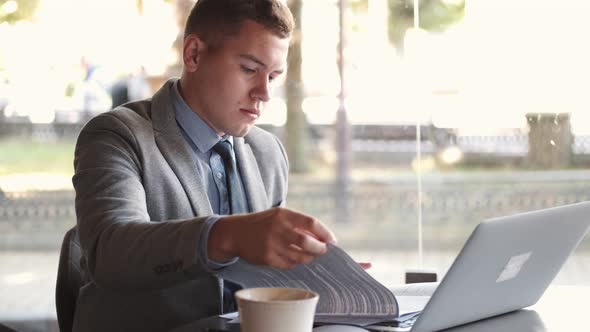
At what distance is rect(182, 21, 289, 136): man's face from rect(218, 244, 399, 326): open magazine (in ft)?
1.58

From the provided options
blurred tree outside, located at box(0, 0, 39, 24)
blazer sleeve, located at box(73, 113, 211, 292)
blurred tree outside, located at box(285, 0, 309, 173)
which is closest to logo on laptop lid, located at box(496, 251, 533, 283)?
blazer sleeve, located at box(73, 113, 211, 292)

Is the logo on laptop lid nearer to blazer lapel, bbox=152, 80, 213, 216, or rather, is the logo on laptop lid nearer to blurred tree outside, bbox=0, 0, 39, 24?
blazer lapel, bbox=152, 80, 213, 216

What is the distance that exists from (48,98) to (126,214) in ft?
8.37

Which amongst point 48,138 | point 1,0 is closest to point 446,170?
point 48,138

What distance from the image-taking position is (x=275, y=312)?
40.4 inches

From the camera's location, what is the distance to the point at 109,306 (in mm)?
1562

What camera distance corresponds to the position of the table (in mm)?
1352

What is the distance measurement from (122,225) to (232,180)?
1.71 feet

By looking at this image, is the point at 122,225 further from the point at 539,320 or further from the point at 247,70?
the point at 539,320

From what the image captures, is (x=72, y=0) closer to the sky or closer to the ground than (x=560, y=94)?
closer to the sky

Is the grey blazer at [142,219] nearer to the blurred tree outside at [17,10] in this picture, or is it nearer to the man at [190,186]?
the man at [190,186]

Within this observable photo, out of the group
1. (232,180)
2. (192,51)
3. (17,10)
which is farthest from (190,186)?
(17,10)

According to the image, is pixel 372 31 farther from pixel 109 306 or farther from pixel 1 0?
pixel 109 306

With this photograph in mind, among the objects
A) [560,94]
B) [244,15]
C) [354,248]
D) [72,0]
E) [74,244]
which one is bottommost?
[354,248]
